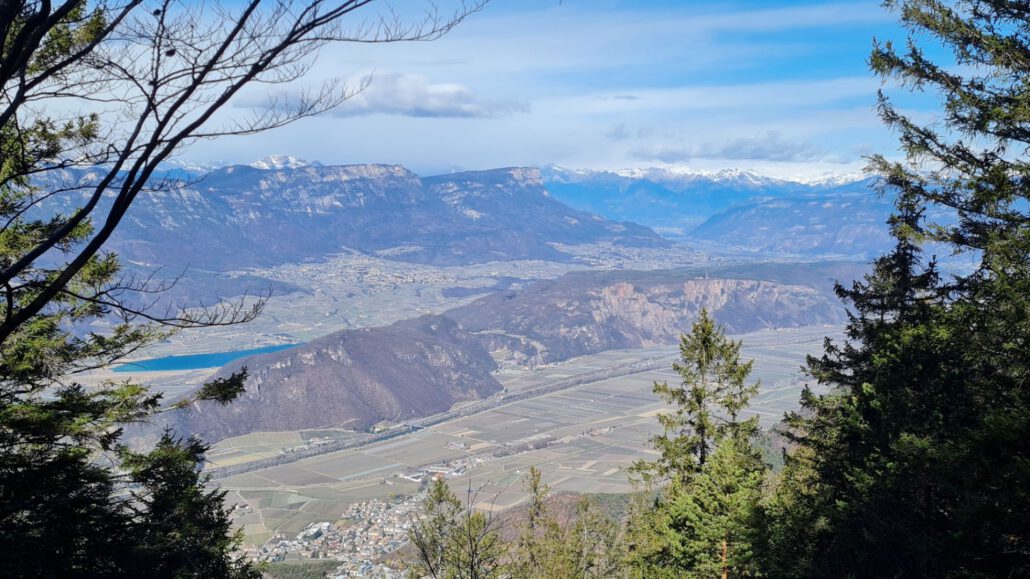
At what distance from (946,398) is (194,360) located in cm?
13680

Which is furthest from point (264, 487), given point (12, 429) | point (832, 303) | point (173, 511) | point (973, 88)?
point (832, 303)

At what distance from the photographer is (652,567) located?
13453 mm

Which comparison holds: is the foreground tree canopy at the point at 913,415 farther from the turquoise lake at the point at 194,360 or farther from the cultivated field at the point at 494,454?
the turquoise lake at the point at 194,360

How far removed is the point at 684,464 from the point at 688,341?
9.11ft

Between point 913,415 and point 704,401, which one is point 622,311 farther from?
point 913,415

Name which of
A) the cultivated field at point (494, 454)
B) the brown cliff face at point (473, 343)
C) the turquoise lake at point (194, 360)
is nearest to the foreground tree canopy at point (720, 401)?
the cultivated field at point (494, 454)

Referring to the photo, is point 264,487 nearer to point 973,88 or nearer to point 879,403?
point 879,403

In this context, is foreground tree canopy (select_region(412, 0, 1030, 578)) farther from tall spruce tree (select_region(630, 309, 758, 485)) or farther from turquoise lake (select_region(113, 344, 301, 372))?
turquoise lake (select_region(113, 344, 301, 372))

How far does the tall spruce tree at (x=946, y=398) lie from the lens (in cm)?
602

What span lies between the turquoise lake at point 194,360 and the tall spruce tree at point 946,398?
121m

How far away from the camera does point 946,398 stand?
11.1 m

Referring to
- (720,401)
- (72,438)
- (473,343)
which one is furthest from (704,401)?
(473,343)

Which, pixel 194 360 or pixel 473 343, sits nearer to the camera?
pixel 194 360

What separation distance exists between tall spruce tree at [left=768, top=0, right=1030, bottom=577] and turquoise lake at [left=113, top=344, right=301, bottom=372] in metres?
121
